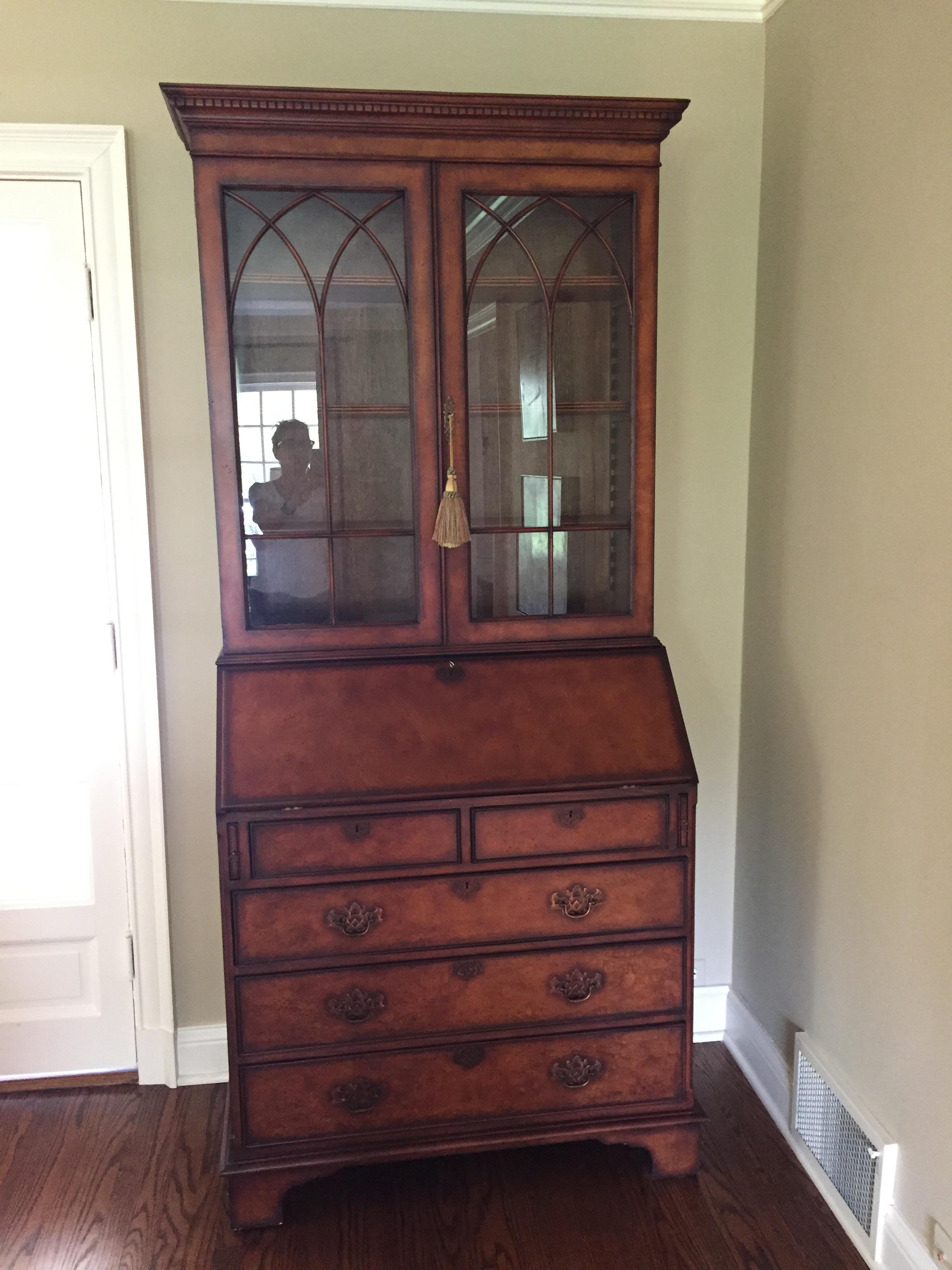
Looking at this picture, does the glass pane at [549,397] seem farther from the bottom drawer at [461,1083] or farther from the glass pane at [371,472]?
the bottom drawer at [461,1083]

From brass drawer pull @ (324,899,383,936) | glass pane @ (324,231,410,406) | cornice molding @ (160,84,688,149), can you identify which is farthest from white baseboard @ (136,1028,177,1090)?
cornice molding @ (160,84,688,149)

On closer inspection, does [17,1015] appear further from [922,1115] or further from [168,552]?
[922,1115]

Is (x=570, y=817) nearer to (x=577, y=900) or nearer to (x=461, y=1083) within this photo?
(x=577, y=900)

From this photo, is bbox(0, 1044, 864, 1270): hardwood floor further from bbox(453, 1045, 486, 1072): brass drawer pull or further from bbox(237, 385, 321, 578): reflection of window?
bbox(237, 385, 321, 578): reflection of window

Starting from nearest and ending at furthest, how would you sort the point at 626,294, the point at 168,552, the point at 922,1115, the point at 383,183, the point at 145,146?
the point at 922,1115, the point at 383,183, the point at 626,294, the point at 145,146, the point at 168,552

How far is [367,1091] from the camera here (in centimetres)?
185

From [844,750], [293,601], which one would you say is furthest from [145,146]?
[844,750]

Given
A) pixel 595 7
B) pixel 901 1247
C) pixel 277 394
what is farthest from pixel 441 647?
pixel 595 7

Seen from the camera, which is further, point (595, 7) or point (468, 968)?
point (595, 7)

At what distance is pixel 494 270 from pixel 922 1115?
5.50 feet

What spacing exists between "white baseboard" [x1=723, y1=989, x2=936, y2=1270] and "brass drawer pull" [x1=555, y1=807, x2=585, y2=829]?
0.81 m

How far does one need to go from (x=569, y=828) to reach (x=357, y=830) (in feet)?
1.34

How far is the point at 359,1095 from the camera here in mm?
1845

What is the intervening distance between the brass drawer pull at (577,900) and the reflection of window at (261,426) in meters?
0.87
